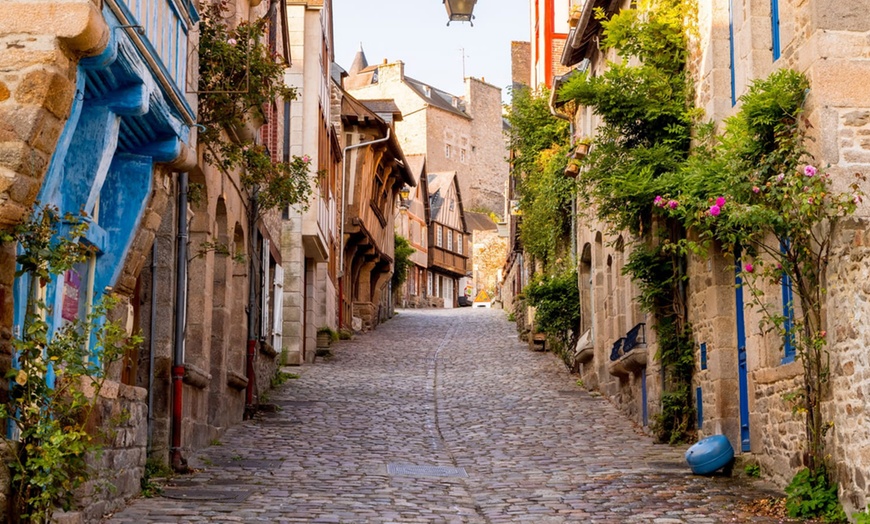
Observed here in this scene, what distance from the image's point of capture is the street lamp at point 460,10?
26.8 feet

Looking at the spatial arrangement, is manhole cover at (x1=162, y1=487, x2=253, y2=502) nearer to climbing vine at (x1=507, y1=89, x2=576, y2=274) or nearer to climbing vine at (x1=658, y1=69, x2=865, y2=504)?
climbing vine at (x1=658, y1=69, x2=865, y2=504)

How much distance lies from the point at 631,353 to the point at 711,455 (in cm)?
403

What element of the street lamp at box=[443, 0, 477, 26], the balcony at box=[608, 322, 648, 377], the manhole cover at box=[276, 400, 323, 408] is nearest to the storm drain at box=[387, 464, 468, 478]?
the balcony at box=[608, 322, 648, 377]

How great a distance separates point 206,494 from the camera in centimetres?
966

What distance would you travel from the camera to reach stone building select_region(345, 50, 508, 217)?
69.9 m

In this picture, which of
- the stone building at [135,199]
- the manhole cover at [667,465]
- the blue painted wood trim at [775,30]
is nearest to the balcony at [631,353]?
the manhole cover at [667,465]

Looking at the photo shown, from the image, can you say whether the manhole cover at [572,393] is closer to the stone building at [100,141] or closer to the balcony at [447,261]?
the stone building at [100,141]

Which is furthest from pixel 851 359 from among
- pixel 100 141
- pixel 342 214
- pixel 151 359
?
pixel 342 214

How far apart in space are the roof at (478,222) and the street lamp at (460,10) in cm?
6124

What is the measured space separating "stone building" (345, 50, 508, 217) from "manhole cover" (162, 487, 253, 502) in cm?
5920

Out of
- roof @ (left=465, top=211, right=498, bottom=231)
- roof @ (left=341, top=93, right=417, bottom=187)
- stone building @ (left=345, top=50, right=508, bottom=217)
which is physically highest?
stone building @ (left=345, top=50, right=508, bottom=217)

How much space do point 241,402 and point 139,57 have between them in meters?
8.33

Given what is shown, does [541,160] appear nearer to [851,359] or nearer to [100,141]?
[851,359]

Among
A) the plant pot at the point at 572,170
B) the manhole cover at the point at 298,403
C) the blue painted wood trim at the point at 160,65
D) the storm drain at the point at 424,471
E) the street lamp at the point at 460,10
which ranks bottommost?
the storm drain at the point at 424,471
